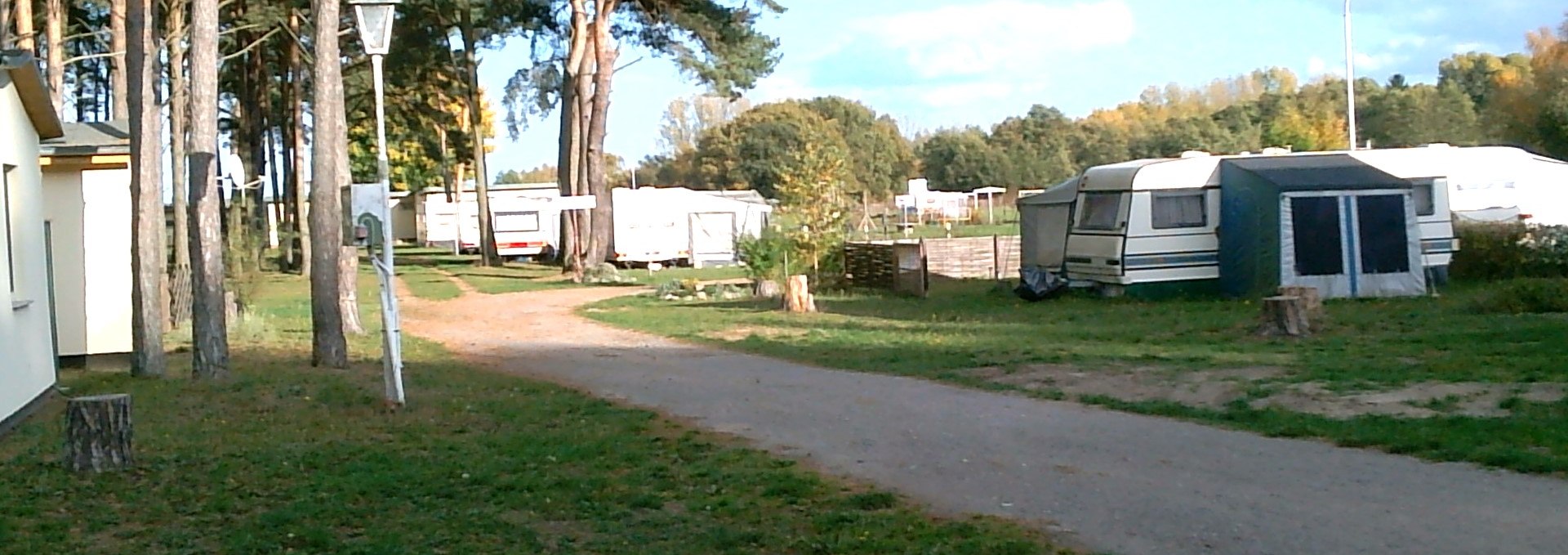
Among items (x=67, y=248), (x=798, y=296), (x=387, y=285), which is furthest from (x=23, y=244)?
(x=798, y=296)

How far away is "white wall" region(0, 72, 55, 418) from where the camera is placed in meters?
12.1

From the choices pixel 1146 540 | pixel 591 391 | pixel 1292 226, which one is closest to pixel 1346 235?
pixel 1292 226

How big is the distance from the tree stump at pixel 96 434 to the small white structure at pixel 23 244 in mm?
2437

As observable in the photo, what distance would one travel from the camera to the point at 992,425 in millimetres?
11328

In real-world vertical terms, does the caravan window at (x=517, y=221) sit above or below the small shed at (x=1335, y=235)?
above

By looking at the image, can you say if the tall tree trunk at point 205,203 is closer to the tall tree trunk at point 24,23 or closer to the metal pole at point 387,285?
the metal pole at point 387,285

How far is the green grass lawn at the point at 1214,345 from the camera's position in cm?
1020

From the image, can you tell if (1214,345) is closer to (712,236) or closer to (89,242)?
(89,242)

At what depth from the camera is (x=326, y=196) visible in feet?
53.4

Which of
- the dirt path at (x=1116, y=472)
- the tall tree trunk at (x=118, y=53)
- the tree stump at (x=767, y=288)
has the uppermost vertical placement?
the tall tree trunk at (x=118, y=53)

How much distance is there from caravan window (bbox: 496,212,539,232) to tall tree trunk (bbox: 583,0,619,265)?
10.3m

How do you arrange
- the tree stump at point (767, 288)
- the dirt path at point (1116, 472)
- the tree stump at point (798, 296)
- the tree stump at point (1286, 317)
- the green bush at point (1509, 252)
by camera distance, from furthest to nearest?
the tree stump at point (767, 288), the tree stump at point (798, 296), the green bush at point (1509, 252), the tree stump at point (1286, 317), the dirt path at point (1116, 472)

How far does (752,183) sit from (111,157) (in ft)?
197

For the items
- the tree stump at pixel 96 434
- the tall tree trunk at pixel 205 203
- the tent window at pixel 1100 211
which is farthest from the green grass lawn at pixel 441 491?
the tent window at pixel 1100 211
